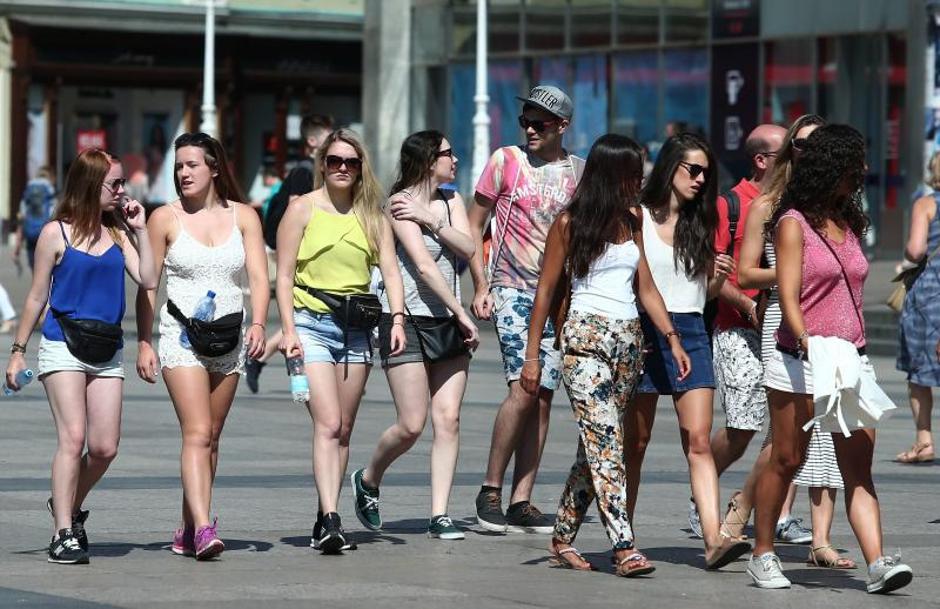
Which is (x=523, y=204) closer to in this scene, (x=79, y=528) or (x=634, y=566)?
(x=634, y=566)

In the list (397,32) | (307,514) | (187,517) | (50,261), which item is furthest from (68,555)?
(397,32)

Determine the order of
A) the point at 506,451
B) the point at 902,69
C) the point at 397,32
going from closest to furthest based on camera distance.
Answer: the point at 506,451
the point at 902,69
the point at 397,32

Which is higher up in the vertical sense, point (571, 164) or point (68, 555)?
point (571, 164)

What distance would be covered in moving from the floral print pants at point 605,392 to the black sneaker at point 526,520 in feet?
4.48

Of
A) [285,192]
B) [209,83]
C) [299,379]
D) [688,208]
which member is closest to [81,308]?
[299,379]

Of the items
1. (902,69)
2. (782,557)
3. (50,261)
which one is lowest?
(782,557)

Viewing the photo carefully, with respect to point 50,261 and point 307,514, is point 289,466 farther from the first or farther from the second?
point 50,261

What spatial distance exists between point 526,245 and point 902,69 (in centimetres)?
2299

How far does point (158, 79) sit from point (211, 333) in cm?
3672

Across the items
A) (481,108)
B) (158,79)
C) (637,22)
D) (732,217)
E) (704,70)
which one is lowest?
(732,217)

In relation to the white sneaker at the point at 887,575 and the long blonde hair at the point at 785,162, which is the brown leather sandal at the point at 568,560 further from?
the long blonde hair at the point at 785,162

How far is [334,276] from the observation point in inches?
366

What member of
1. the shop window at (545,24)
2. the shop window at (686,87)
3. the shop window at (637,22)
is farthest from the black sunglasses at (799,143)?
the shop window at (545,24)

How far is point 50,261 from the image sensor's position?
8828 millimetres
